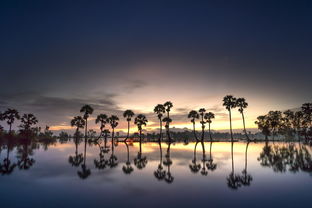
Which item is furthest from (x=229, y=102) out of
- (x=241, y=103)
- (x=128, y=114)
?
(x=128, y=114)

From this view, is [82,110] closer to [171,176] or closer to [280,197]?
[171,176]

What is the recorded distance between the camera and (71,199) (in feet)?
32.1

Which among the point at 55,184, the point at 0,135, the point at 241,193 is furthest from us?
the point at 0,135

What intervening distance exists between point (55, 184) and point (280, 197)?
13842mm

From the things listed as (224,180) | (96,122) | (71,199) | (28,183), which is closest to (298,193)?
(224,180)

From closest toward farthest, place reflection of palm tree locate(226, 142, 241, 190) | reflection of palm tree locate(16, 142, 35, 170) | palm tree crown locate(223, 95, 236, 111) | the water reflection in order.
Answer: reflection of palm tree locate(226, 142, 241, 190) < the water reflection < reflection of palm tree locate(16, 142, 35, 170) < palm tree crown locate(223, 95, 236, 111)

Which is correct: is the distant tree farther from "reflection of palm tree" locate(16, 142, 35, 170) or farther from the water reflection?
"reflection of palm tree" locate(16, 142, 35, 170)

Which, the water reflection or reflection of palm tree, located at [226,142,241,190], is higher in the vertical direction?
reflection of palm tree, located at [226,142,241,190]

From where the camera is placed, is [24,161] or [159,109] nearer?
[24,161]

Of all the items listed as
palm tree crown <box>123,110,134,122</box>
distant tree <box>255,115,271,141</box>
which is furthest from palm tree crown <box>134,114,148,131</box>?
distant tree <box>255,115,271,141</box>

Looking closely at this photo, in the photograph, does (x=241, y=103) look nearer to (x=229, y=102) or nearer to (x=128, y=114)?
(x=229, y=102)

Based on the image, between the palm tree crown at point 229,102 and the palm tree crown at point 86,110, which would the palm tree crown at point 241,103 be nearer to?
the palm tree crown at point 229,102

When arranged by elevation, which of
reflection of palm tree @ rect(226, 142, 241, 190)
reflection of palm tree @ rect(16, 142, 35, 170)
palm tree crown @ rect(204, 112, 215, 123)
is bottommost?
reflection of palm tree @ rect(16, 142, 35, 170)

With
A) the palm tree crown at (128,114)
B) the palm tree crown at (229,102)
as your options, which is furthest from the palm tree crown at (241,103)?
the palm tree crown at (128,114)
